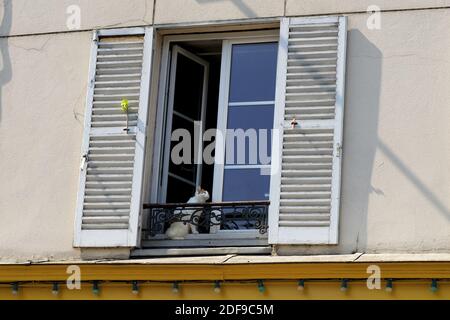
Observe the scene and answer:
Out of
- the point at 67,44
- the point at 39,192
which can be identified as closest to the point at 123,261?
the point at 39,192

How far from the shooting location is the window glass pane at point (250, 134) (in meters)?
10.8

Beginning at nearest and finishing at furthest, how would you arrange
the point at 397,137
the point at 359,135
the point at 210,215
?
the point at 397,137 → the point at 359,135 → the point at 210,215

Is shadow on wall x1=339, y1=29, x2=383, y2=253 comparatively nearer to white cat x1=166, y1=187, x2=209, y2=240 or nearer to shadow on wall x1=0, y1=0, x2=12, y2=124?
white cat x1=166, y1=187, x2=209, y2=240

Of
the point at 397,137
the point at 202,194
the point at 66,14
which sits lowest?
the point at 202,194

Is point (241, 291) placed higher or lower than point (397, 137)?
lower

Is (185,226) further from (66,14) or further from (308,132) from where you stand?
(66,14)

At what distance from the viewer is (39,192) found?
11023 millimetres

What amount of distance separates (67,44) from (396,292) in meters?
3.37

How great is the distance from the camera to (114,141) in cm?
1091

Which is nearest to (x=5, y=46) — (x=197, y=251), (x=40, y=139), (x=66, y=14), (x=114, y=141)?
(x=66, y=14)

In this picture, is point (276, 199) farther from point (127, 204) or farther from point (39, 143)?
point (39, 143)

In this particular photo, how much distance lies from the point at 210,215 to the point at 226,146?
55cm

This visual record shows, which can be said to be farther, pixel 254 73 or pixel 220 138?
pixel 254 73
